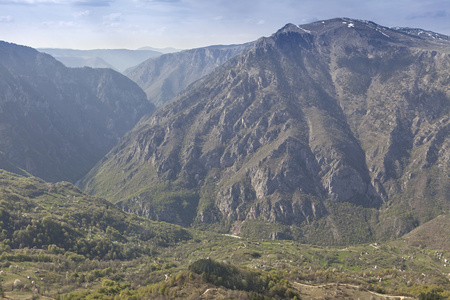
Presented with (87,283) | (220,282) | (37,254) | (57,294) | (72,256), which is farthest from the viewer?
(72,256)

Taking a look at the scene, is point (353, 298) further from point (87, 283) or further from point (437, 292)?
point (87, 283)

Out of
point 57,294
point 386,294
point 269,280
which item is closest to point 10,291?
point 57,294

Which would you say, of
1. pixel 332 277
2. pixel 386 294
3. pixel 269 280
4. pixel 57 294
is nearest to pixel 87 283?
pixel 57 294

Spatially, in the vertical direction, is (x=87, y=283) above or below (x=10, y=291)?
below

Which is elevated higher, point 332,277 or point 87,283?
point 332,277

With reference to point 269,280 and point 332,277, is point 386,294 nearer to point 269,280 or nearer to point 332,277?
point 332,277

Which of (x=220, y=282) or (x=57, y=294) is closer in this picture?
(x=220, y=282)

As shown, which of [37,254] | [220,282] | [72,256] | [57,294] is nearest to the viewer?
[220,282]

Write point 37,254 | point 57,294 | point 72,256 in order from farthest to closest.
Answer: point 72,256, point 37,254, point 57,294

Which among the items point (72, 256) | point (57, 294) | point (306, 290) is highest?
point (306, 290)
